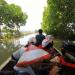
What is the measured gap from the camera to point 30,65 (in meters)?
4.84

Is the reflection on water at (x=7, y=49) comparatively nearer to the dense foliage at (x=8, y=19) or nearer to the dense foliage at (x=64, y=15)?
the dense foliage at (x=64, y=15)

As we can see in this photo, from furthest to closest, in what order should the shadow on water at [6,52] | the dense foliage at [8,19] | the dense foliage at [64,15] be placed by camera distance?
1. the dense foliage at [8,19]
2. the dense foliage at [64,15]
3. the shadow on water at [6,52]

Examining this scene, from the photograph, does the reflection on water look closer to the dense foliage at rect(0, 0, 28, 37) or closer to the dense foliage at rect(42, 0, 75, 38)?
the dense foliage at rect(42, 0, 75, 38)

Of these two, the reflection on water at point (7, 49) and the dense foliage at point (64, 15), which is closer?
the reflection on water at point (7, 49)

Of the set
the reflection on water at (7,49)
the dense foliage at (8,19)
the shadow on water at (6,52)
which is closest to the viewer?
the shadow on water at (6,52)

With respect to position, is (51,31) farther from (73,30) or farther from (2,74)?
(2,74)

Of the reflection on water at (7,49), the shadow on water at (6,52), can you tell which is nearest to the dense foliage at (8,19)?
the reflection on water at (7,49)

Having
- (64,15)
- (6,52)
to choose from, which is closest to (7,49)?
(6,52)

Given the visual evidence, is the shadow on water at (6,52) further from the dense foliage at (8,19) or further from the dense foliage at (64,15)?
the dense foliage at (8,19)

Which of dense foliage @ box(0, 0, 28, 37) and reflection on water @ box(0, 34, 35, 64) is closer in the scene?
reflection on water @ box(0, 34, 35, 64)

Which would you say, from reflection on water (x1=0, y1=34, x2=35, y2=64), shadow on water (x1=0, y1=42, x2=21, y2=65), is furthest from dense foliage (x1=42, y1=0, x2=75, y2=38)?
shadow on water (x1=0, y1=42, x2=21, y2=65)

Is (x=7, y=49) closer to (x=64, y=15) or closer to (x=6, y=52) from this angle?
(x=6, y=52)

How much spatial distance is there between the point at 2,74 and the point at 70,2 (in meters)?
46.3

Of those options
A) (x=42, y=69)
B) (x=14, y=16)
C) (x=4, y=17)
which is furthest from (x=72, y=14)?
(x=14, y=16)
